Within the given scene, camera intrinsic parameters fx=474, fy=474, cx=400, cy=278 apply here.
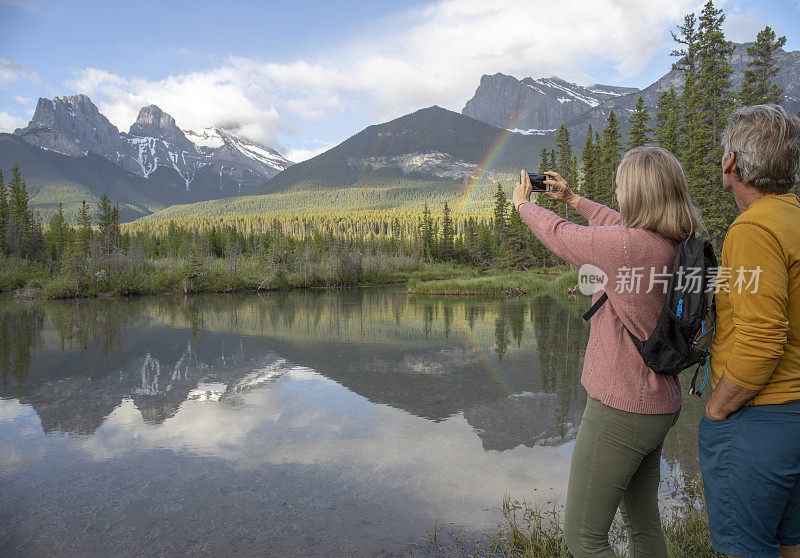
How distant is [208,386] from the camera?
8055 millimetres

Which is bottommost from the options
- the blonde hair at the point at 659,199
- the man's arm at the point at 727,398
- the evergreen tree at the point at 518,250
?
the evergreen tree at the point at 518,250

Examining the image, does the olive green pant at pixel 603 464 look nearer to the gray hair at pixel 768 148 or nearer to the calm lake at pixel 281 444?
the gray hair at pixel 768 148

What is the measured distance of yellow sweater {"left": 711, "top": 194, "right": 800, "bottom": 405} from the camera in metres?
1.69

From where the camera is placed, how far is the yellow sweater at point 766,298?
169 centimetres

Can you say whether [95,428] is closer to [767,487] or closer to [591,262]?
[591,262]

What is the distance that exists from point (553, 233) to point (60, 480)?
5.09 metres

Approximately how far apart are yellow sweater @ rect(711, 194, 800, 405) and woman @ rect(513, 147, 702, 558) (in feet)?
0.76

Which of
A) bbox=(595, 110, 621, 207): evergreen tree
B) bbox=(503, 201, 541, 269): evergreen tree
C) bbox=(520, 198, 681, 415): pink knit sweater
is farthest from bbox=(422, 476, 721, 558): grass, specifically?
bbox=(503, 201, 541, 269): evergreen tree

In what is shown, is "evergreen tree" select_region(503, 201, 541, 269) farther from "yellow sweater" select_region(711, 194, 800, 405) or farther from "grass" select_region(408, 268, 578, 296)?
"yellow sweater" select_region(711, 194, 800, 405)

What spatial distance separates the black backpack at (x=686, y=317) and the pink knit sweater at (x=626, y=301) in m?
0.05

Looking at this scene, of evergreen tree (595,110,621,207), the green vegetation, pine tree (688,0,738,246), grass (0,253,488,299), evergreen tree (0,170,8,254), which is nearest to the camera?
pine tree (688,0,738,246)

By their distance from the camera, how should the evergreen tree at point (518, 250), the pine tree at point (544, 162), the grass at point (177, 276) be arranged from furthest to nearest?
the evergreen tree at point (518, 250) → the pine tree at point (544, 162) → the grass at point (177, 276)

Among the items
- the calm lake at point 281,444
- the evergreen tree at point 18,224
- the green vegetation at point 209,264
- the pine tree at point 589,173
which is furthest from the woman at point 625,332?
the evergreen tree at point 18,224

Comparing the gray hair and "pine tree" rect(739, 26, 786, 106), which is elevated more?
"pine tree" rect(739, 26, 786, 106)
